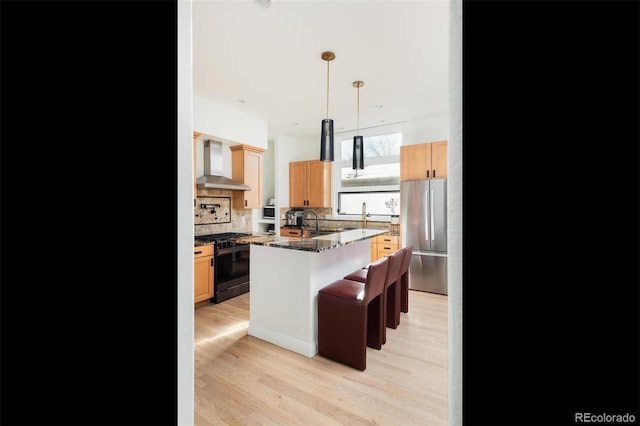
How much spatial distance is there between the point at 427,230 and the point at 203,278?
3.25 meters

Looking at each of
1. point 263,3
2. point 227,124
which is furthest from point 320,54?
point 227,124

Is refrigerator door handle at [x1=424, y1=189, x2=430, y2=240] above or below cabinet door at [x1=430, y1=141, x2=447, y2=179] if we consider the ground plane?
below

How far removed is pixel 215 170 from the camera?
4.27 meters

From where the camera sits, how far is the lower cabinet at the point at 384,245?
4598mm

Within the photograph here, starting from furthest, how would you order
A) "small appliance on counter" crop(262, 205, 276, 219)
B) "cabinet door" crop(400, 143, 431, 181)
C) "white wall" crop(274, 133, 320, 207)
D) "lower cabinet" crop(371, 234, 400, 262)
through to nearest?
"small appliance on counter" crop(262, 205, 276, 219), "white wall" crop(274, 133, 320, 207), "lower cabinet" crop(371, 234, 400, 262), "cabinet door" crop(400, 143, 431, 181)

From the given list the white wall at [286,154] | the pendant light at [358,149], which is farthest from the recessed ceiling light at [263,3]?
the white wall at [286,154]

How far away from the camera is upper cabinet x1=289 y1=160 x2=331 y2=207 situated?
564 centimetres

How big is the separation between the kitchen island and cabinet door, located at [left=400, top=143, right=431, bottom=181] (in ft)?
7.26

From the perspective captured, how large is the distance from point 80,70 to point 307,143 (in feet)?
19.1

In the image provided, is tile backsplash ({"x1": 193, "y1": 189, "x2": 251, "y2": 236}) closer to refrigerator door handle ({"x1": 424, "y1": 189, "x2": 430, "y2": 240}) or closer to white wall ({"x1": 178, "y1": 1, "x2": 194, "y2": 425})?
refrigerator door handle ({"x1": 424, "y1": 189, "x2": 430, "y2": 240})

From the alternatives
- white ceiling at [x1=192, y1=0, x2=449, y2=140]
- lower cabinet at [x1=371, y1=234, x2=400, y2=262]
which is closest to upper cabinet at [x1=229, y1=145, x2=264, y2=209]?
white ceiling at [x1=192, y1=0, x2=449, y2=140]

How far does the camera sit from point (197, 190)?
13.2 feet

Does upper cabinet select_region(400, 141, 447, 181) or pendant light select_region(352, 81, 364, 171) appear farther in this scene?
upper cabinet select_region(400, 141, 447, 181)
